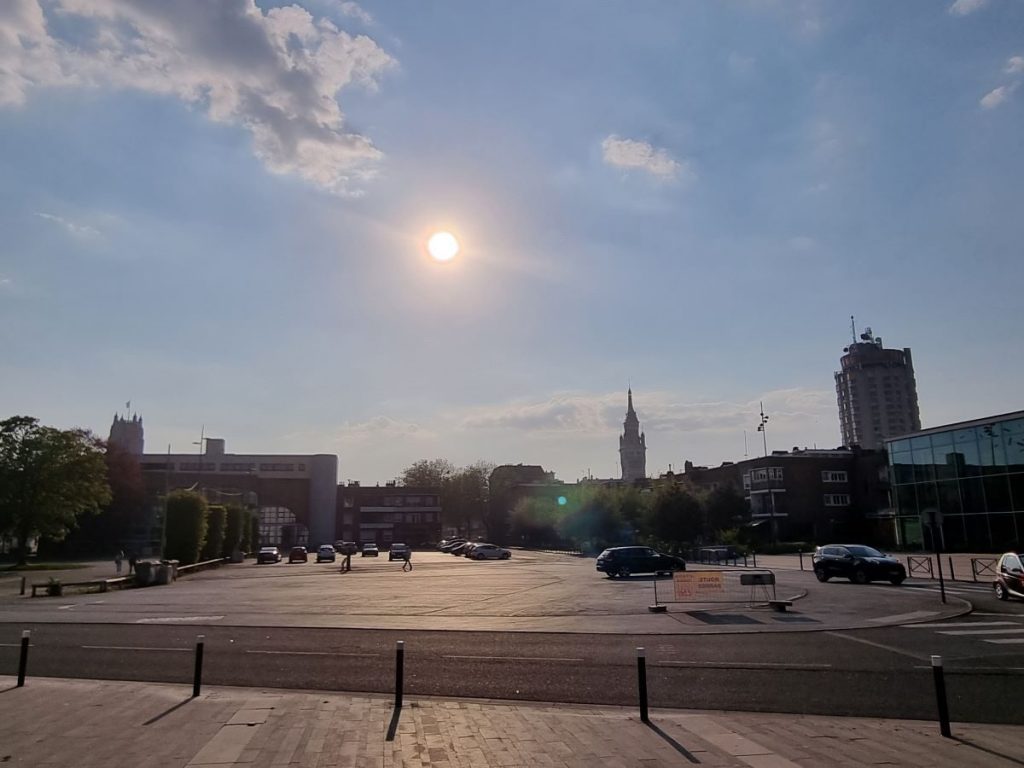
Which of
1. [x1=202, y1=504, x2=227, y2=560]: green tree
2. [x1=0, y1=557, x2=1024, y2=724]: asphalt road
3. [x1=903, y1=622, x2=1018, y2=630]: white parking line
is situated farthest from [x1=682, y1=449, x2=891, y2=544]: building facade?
[x1=903, y1=622, x2=1018, y2=630]: white parking line

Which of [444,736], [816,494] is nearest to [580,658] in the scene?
[444,736]

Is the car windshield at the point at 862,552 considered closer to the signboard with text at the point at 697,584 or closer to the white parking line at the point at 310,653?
the signboard with text at the point at 697,584

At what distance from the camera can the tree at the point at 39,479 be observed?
6328 cm

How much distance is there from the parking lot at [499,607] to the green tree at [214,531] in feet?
75.9

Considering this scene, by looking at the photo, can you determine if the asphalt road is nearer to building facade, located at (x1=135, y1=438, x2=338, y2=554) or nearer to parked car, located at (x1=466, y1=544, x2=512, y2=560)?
parked car, located at (x1=466, y1=544, x2=512, y2=560)

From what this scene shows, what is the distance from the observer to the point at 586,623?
21.5 m

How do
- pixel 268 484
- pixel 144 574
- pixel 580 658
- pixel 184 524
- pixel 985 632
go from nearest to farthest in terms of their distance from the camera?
pixel 580 658 < pixel 985 632 < pixel 144 574 < pixel 184 524 < pixel 268 484

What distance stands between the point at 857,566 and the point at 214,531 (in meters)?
47.3

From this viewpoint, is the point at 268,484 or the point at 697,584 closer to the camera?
the point at 697,584

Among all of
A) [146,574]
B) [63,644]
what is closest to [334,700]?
[63,644]

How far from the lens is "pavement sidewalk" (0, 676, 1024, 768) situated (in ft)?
27.1

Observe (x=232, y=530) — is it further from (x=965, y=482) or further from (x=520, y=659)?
(x=520, y=659)

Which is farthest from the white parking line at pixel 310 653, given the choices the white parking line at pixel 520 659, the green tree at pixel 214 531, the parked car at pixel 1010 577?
the green tree at pixel 214 531

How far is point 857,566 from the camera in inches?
1337
